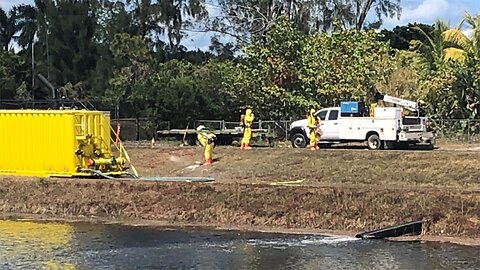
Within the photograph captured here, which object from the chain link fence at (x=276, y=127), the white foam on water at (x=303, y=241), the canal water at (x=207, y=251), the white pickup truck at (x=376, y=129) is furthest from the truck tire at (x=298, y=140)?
the white foam on water at (x=303, y=241)

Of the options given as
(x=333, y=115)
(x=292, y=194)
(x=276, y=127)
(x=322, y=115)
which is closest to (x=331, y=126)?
(x=333, y=115)

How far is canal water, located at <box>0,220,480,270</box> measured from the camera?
18.7 m

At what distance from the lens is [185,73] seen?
5894 cm

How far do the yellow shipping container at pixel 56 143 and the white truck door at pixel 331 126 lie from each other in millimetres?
11662

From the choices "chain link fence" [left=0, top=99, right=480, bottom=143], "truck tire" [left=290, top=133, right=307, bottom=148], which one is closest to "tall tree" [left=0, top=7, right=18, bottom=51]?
"chain link fence" [left=0, top=99, right=480, bottom=143]

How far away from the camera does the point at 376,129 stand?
3844cm

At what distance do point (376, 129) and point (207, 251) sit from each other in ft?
63.5

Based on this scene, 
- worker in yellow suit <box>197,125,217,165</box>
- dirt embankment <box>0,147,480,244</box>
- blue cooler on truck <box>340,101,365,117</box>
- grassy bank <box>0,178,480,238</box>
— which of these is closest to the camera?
grassy bank <box>0,178,480,238</box>

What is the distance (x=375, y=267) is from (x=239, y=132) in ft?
83.6

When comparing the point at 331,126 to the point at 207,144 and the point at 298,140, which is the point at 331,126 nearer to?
the point at 298,140

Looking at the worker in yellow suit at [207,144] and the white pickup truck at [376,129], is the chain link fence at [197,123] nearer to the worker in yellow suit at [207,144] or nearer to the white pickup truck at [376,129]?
the white pickup truck at [376,129]

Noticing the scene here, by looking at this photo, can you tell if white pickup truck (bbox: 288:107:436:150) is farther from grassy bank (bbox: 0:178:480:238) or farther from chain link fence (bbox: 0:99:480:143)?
grassy bank (bbox: 0:178:480:238)

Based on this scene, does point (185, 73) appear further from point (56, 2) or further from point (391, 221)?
point (391, 221)

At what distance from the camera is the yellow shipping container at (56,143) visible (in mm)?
30297
